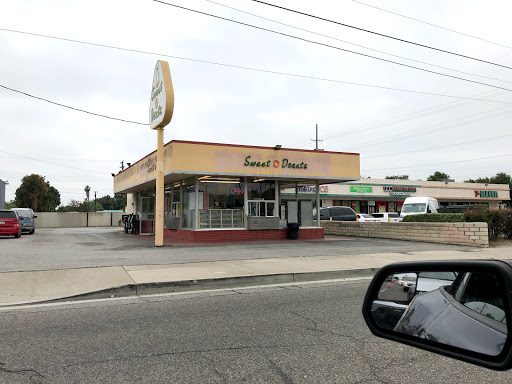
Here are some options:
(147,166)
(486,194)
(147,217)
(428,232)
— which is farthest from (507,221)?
(486,194)

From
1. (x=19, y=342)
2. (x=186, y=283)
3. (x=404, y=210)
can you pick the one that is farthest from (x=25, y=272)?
(x=404, y=210)

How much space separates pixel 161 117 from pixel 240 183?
5842 millimetres

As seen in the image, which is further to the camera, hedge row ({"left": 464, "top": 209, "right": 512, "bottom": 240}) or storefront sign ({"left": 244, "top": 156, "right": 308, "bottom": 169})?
storefront sign ({"left": 244, "top": 156, "right": 308, "bottom": 169})

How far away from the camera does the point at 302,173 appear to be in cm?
2161

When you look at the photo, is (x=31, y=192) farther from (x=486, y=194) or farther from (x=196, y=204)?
(x=486, y=194)

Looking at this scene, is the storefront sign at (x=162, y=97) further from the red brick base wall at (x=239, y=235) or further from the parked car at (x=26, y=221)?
the parked car at (x=26, y=221)

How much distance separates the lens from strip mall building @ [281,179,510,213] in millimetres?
46469

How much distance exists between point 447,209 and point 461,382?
80.8 feet

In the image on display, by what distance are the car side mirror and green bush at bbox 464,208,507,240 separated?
18.8 m

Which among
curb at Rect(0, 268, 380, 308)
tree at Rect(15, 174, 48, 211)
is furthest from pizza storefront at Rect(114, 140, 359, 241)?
tree at Rect(15, 174, 48, 211)

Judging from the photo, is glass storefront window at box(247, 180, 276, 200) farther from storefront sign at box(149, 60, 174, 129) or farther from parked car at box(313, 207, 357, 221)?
parked car at box(313, 207, 357, 221)

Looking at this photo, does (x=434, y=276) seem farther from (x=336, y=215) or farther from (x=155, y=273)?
(x=336, y=215)

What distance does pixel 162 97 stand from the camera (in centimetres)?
1791

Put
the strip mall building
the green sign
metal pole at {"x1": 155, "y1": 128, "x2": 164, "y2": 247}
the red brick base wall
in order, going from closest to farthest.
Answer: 1. metal pole at {"x1": 155, "y1": 128, "x2": 164, "y2": 247}
2. the red brick base wall
3. the strip mall building
4. the green sign
